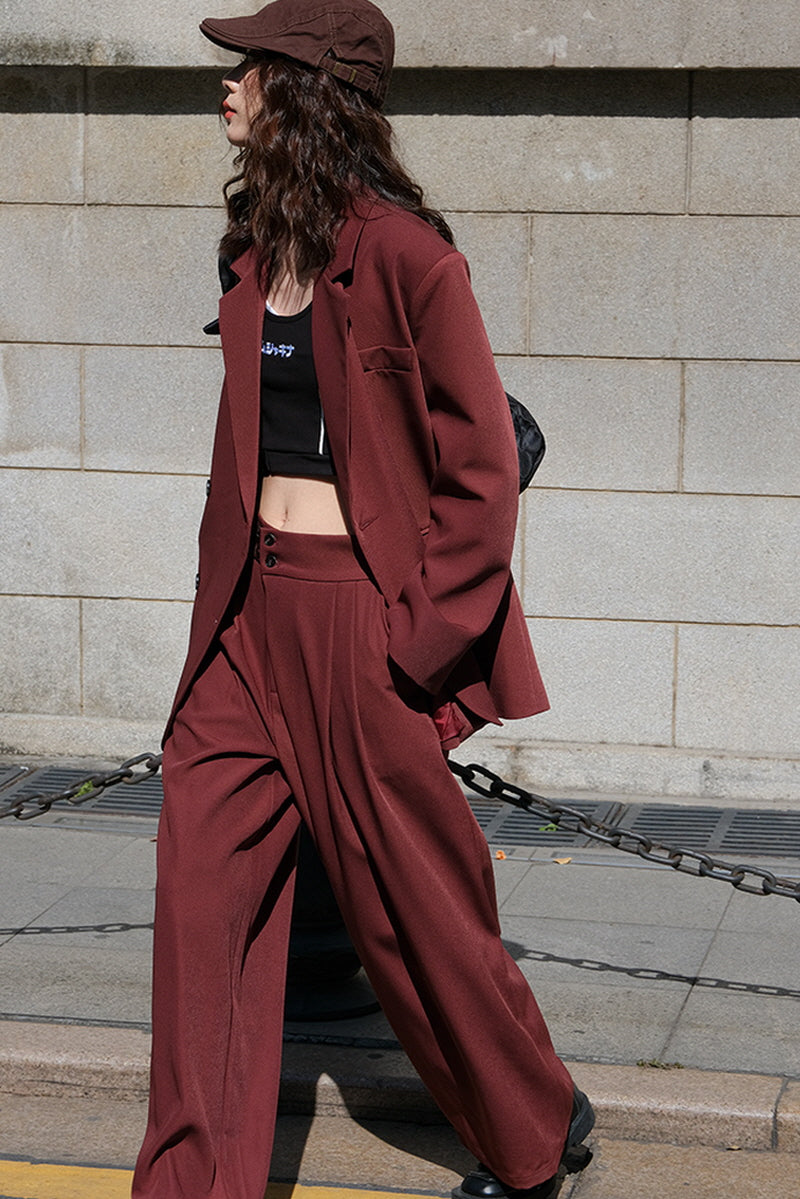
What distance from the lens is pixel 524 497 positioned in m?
6.97

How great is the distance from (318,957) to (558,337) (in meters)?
3.27

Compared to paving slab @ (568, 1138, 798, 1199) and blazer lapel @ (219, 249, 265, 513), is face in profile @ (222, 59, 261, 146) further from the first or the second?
paving slab @ (568, 1138, 798, 1199)

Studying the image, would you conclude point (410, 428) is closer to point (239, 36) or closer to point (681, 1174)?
point (239, 36)

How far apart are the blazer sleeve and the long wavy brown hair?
0.83 ft

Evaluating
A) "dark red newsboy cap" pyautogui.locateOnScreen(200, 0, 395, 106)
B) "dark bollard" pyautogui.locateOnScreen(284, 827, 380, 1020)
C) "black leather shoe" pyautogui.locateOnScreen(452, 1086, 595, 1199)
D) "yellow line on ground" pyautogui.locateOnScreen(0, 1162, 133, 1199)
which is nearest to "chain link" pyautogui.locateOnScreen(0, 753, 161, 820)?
"dark bollard" pyautogui.locateOnScreen(284, 827, 380, 1020)

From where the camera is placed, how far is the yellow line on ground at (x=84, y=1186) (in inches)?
143

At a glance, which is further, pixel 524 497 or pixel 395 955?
pixel 524 497

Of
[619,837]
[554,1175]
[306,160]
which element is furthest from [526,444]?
[554,1175]

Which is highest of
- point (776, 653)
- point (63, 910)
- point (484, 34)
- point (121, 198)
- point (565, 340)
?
point (484, 34)

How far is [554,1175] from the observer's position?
3465 mm

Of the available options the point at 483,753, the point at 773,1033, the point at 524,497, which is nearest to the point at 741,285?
the point at 524,497

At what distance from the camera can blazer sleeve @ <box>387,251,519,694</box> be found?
10.4 ft

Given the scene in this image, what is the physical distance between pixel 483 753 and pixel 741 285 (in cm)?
215

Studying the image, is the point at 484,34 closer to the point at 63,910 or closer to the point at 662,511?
the point at 662,511
